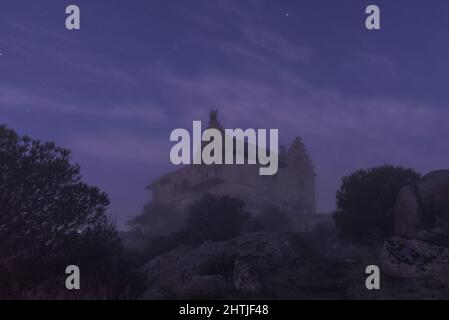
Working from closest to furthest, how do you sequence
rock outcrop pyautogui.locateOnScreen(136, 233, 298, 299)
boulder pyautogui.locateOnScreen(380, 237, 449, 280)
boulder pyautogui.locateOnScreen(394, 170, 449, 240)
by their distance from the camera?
rock outcrop pyautogui.locateOnScreen(136, 233, 298, 299) < boulder pyautogui.locateOnScreen(380, 237, 449, 280) < boulder pyautogui.locateOnScreen(394, 170, 449, 240)

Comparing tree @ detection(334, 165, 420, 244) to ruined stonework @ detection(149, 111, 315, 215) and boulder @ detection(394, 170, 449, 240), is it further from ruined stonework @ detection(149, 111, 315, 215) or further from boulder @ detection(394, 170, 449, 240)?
ruined stonework @ detection(149, 111, 315, 215)

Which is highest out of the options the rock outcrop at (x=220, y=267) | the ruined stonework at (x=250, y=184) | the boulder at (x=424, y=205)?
the ruined stonework at (x=250, y=184)

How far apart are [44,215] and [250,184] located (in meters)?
54.3

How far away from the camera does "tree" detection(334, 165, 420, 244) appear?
3631 centimetres

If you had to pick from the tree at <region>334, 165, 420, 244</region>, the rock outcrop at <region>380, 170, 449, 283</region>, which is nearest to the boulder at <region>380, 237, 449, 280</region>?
the rock outcrop at <region>380, 170, 449, 283</region>

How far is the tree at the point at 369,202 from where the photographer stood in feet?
119

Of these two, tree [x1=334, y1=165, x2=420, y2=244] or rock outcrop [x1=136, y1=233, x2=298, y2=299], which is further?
tree [x1=334, y1=165, x2=420, y2=244]

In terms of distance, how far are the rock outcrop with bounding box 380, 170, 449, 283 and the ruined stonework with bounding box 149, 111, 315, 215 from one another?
46.4 m

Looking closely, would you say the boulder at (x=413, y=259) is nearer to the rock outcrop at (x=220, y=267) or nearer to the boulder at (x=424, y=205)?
the rock outcrop at (x=220, y=267)

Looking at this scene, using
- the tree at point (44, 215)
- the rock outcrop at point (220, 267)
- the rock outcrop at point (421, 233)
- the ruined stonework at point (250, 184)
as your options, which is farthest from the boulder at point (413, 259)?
the ruined stonework at point (250, 184)

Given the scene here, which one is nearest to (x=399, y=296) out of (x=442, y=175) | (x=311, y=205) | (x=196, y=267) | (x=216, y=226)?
(x=196, y=267)

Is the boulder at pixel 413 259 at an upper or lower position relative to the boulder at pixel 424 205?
lower

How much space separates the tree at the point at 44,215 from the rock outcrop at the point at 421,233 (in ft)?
52.8
